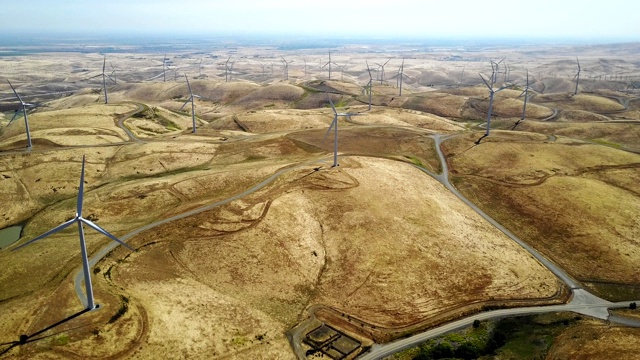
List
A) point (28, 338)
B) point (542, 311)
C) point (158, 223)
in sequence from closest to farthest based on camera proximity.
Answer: point (28, 338) < point (542, 311) < point (158, 223)

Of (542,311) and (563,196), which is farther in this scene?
(563,196)

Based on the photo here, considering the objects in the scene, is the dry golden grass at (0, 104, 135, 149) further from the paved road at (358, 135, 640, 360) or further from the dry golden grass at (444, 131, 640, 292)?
the paved road at (358, 135, 640, 360)

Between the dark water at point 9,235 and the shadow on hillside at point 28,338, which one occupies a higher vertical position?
the shadow on hillside at point 28,338

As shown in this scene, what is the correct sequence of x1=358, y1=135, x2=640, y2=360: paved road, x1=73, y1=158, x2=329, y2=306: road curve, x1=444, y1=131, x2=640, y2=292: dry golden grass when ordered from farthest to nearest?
x1=444, y1=131, x2=640, y2=292: dry golden grass, x1=73, y1=158, x2=329, y2=306: road curve, x1=358, y1=135, x2=640, y2=360: paved road

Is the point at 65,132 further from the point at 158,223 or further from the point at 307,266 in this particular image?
the point at 307,266

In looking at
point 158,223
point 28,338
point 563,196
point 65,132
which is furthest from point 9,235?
point 563,196

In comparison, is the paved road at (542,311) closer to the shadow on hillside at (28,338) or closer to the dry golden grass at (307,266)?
the dry golden grass at (307,266)

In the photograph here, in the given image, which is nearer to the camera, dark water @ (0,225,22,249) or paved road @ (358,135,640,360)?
paved road @ (358,135,640,360)

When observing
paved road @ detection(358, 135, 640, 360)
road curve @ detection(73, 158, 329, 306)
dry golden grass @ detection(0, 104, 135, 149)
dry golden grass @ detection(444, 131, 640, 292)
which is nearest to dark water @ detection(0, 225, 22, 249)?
road curve @ detection(73, 158, 329, 306)

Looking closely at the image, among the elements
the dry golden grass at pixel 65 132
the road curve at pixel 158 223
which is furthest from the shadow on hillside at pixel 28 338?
the dry golden grass at pixel 65 132
